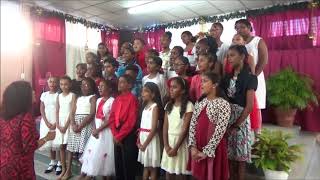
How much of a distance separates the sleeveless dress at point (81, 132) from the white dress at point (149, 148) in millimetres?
654

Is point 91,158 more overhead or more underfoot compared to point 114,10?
more underfoot

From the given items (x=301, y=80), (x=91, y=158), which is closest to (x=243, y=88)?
(x=91, y=158)

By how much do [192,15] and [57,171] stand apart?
12.2 ft

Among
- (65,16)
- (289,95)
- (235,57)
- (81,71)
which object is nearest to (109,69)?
(81,71)

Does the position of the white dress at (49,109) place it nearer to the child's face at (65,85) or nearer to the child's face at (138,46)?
the child's face at (65,85)

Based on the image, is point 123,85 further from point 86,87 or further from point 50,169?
point 50,169

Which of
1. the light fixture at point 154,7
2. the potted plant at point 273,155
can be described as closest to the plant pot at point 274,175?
the potted plant at point 273,155

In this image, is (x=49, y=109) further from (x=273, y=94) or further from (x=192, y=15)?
(x=192, y=15)

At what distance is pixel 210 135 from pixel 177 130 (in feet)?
1.05

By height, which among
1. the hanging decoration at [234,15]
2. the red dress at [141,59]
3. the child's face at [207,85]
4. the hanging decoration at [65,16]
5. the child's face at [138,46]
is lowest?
the child's face at [207,85]

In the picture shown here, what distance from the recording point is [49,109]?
309 centimetres

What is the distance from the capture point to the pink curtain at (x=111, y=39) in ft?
21.4

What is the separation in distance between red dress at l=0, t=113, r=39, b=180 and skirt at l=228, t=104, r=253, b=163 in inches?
50.9

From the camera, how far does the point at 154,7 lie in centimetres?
512
